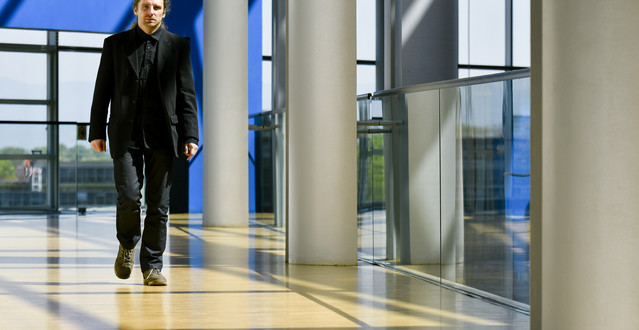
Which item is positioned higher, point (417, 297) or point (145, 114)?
point (145, 114)

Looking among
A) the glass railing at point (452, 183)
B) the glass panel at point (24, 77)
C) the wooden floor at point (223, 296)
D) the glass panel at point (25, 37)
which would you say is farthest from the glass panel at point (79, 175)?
the glass railing at point (452, 183)

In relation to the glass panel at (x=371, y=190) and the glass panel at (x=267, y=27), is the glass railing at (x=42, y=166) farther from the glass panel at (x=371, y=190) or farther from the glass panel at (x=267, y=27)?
the glass panel at (x=371, y=190)

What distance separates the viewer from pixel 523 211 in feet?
16.3

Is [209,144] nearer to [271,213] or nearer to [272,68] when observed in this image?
[271,213]

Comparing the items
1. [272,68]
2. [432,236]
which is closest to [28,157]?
[272,68]

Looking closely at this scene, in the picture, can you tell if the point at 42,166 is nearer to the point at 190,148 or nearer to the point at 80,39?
the point at 80,39

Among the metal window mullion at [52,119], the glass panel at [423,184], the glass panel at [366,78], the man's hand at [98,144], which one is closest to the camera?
the man's hand at [98,144]

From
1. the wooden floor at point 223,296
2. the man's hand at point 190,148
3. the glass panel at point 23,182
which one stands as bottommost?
the wooden floor at point 223,296

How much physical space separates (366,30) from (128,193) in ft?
38.2

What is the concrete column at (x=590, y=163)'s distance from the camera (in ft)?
9.33

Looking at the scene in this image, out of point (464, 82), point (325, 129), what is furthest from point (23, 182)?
point (464, 82)

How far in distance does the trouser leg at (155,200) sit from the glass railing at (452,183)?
192 centimetres

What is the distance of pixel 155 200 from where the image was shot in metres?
5.53

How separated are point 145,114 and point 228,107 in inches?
250
